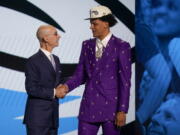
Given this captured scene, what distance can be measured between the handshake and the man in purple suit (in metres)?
0.14

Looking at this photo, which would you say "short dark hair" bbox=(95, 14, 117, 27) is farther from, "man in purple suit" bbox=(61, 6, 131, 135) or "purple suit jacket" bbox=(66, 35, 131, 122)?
"purple suit jacket" bbox=(66, 35, 131, 122)

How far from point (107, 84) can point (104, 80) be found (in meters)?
0.03

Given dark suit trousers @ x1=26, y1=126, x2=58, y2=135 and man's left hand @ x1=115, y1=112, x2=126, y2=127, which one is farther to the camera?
dark suit trousers @ x1=26, y1=126, x2=58, y2=135

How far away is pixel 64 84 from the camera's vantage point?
3229mm

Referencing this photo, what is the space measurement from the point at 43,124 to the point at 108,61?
0.57 m

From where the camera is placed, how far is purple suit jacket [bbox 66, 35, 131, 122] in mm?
3006

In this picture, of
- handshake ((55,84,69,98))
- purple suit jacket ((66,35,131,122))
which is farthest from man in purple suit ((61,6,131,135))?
handshake ((55,84,69,98))

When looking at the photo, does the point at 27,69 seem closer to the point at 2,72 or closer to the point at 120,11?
the point at 2,72

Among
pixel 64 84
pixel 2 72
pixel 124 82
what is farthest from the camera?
pixel 2 72

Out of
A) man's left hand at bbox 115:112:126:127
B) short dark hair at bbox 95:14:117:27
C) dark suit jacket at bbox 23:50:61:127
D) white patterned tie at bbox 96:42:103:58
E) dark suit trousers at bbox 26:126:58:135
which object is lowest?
dark suit trousers at bbox 26:126:58:135

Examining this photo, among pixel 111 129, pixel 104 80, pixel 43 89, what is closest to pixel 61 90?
pixel 43 89

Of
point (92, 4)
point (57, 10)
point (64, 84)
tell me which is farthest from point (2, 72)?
point (64, 84)

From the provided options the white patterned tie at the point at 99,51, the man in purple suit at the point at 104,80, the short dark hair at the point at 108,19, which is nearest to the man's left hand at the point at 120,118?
the man in purple suit at the point at 104,80

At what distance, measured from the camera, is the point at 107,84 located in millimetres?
3043
